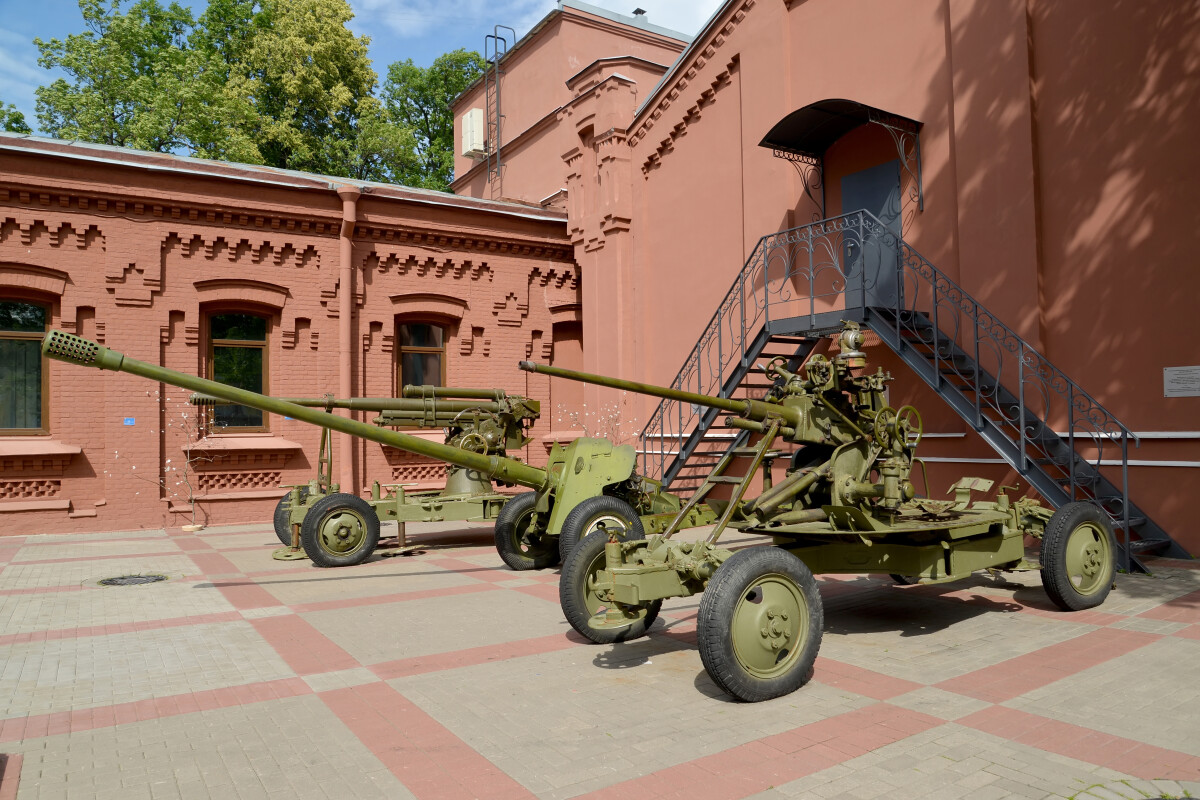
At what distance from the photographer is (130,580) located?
30.7 feet

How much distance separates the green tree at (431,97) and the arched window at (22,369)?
865 inches

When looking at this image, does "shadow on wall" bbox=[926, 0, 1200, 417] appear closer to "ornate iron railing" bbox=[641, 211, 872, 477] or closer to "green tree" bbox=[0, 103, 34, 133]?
"ornate iron railing" bbox=[641, 211, 872, 477]

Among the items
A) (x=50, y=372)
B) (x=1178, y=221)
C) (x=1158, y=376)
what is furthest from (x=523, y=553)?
(x=50, y=372)

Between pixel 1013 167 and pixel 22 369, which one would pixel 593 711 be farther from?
pixel 22 369

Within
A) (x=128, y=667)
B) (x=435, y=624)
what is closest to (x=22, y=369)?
(x=128, y=667)

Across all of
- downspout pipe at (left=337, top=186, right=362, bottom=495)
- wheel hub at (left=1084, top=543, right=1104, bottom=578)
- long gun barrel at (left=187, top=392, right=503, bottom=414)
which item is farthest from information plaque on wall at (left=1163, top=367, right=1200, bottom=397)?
downspout pipe at (left=337, top=186, right=362, bottom=495)

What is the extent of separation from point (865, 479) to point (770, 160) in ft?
28.1

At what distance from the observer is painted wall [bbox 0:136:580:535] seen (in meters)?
13.5

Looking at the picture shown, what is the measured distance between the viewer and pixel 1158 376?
905 centimetres

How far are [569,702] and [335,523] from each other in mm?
6056

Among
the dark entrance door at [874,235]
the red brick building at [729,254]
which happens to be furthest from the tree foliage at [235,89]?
the dark entrance door at [874,235]

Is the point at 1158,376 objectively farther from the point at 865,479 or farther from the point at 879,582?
the point at 865,479

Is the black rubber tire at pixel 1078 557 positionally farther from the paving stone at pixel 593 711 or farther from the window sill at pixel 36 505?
the window sill at pixel 36 505

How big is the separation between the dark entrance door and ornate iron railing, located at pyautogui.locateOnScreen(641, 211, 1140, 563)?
24mm
